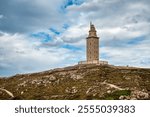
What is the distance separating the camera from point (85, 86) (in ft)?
291

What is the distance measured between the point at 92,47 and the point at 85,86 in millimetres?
68679

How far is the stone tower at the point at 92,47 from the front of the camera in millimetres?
153125

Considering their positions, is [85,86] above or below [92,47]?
below

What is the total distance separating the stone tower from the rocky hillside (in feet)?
123

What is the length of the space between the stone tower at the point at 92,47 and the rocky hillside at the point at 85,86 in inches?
1481

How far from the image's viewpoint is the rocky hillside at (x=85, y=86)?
7388 centimetres

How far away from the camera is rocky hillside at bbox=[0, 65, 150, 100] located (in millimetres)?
73875

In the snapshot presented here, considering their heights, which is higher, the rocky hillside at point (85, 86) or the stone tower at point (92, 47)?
the stone tower at point (92, 47)

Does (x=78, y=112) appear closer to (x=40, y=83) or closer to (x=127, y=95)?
(x=127, y=95)

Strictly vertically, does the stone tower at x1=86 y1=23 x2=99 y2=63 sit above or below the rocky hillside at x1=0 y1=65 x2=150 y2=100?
above

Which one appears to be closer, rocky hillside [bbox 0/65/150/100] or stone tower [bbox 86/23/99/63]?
rocky hillside [bbox 0/65/150/100]

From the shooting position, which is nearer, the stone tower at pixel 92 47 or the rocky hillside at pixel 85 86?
the rocky hillside at pixel 85 86

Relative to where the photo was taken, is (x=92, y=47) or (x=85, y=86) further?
(x=92, y=47)

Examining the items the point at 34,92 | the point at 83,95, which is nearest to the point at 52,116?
the point at 83,95
